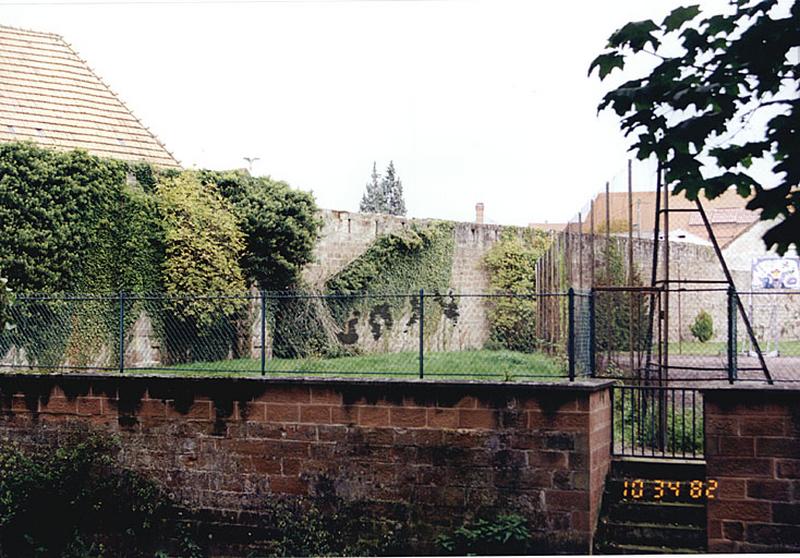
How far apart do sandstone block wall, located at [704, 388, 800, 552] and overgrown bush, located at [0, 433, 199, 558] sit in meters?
4.55

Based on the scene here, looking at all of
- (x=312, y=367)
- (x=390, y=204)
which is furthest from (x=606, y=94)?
(x=390, y=204)

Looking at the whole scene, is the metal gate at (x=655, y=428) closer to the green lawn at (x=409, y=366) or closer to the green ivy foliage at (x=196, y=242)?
the green lawn at (x=409, y=366)

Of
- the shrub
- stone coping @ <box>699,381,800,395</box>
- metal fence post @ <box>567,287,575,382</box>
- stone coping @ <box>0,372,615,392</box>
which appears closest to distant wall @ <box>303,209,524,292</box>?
the shrub

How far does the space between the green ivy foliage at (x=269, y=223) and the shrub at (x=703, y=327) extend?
9826mm

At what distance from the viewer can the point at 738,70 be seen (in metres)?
5.57

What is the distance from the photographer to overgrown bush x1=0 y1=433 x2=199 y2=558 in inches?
389

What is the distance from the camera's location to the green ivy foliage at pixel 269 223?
1568cm

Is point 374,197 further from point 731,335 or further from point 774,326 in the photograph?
point 731,335

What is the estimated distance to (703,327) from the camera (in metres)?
23.3

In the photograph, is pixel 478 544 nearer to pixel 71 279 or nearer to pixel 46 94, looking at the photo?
pixel 71 279

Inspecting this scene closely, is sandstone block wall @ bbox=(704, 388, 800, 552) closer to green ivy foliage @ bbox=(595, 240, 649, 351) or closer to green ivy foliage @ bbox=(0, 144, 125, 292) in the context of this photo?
green ivy foliage @ bbox=(595, 240, 649, 351)

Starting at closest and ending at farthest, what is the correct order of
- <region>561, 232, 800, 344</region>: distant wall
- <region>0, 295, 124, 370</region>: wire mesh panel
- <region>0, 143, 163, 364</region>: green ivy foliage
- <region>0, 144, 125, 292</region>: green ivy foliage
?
<region>0, 295, 124, 370</region>: wire mesh panel → <region>0, 143, 163, 364</region>: green ivy foliage → <region>0, 144, 125, 292</region>: green ivy foliage → <region>561, 232, 800, 344</region>: distant wall

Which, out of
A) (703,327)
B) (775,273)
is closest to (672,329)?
(703,327)

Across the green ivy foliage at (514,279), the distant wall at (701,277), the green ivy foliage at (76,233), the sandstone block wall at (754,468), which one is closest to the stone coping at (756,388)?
the sandstone block wall at (754,468)
